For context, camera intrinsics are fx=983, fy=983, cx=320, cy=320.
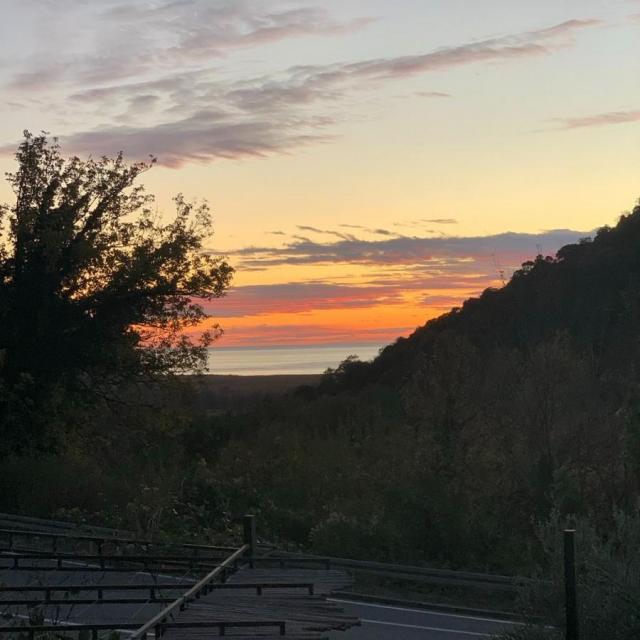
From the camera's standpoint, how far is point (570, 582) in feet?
30.3

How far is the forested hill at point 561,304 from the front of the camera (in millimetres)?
64750

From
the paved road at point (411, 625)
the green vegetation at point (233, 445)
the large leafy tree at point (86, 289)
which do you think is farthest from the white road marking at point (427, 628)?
the large leafy tree at point (86, 289)

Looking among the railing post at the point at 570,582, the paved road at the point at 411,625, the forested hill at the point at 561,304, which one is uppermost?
the forested hill at the point at 561,304

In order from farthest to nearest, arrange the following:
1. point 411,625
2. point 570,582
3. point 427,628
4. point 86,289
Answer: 1. point 86,289
2. point 411,625
3. point 427,628
4. point 570,582

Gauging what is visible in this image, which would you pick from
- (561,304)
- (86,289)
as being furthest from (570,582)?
(561,304)

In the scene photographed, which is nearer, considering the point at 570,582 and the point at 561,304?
the point at 570,582

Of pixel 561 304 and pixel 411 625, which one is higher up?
pixel 561 304

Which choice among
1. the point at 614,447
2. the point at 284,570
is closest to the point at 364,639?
the point at 284,570

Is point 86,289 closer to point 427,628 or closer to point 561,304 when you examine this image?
point 427,628

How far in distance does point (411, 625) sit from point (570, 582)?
7162 mm

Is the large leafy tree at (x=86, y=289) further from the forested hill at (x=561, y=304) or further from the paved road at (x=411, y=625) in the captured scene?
the forested hill at (x=561, y=304)

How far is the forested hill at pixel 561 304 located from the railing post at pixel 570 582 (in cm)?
5094

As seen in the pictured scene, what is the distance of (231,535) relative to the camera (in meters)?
22.7

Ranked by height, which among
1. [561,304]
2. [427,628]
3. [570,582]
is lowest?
[427,628]
